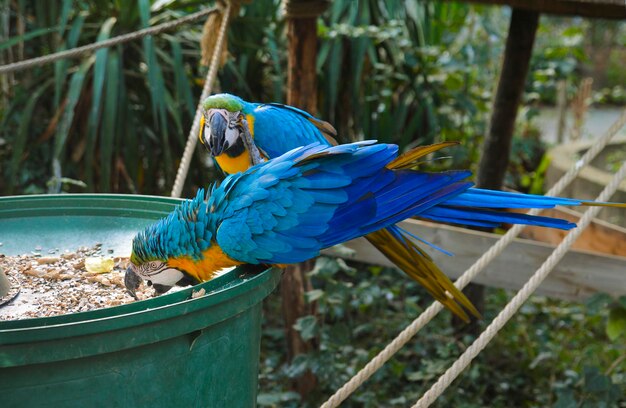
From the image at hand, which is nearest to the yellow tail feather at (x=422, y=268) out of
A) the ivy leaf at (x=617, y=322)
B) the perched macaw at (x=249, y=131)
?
the perched macaw at (x=249, y=131)

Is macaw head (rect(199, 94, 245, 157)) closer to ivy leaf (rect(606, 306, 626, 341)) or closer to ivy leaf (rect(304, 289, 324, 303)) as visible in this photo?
ivy leaf (rect(304, 289, 324, 303))

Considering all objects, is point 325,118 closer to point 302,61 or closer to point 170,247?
point 302,61

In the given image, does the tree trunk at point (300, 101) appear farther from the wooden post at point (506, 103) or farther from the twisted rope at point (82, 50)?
the wooden post at point (506, 103)

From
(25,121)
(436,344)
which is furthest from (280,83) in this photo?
(436,344)

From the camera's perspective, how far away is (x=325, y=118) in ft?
9.77

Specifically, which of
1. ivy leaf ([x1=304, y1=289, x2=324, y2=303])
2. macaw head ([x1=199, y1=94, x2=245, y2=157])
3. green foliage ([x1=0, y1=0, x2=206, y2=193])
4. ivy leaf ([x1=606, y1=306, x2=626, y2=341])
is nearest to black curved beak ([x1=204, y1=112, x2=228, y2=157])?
macaw head ([x1=199, y1=94, x2=245, y2=157])

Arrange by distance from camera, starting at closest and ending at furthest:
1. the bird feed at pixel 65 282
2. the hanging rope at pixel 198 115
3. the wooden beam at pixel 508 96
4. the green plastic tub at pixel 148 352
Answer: the green plastic tub at pixel 148 352, the bird feed at pixel 65 282, the hanging rope at pixel 198 115, the wooden beam at pixel 508 96

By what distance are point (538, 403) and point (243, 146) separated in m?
1.43

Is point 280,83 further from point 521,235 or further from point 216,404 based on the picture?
point 216,404

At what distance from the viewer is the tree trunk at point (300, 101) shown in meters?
2.08

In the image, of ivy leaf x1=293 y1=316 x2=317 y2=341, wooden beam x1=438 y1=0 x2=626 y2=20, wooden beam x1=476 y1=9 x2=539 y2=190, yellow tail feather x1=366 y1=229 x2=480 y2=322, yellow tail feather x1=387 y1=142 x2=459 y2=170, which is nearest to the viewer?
yellow tail feather x1=387 y1=142 x2=459 y2=170

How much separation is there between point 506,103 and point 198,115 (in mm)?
1240

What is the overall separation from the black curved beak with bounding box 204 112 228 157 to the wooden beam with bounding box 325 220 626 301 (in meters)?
0.56

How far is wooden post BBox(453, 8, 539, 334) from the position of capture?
2.39 meters
